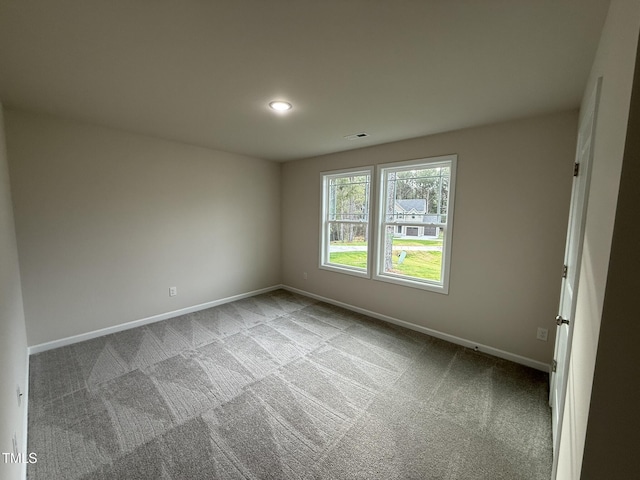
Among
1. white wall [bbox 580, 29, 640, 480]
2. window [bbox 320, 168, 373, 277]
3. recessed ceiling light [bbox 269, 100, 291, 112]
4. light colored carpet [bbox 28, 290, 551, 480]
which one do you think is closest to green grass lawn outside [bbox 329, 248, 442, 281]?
window [bbox 320, 168, 373, 277]

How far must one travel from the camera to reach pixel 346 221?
4188mm

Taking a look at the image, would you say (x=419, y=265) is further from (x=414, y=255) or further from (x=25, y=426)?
(x=25, y=426)

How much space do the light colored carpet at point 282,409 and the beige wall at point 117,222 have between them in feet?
1.67

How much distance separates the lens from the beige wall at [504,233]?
95.2 inches

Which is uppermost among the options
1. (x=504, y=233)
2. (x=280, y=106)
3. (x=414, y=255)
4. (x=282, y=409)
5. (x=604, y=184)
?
(x=280, y=106)

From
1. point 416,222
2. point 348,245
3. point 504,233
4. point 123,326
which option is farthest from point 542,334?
point 123,326

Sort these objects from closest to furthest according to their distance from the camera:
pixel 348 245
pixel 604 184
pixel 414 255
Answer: pixel 604 184, pixel 414 255, pixel 348 245

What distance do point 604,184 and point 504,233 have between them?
6.38 feet

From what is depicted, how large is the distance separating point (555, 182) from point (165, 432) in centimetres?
371

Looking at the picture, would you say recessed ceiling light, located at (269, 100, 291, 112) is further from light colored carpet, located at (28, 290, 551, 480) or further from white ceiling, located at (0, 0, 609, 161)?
light colored carpet, located at (28, 290, 551, 480)

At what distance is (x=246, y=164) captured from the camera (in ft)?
14.3

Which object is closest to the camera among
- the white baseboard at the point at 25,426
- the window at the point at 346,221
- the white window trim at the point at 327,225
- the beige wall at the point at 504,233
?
the white baseboard at the point at 25,426

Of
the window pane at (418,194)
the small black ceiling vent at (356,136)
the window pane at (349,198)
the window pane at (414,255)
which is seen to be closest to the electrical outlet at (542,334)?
the window pane at (414,255)

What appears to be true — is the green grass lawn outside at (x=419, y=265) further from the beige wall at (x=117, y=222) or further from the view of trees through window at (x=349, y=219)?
the beige wall at (x=117, y=222)
